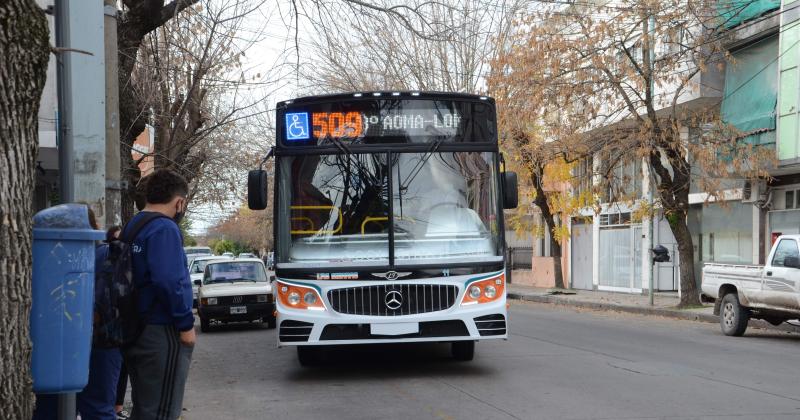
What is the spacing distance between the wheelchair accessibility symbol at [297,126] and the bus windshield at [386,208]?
253mm

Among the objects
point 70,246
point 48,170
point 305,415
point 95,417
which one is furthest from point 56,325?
point 48,170

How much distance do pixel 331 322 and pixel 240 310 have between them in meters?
9.27

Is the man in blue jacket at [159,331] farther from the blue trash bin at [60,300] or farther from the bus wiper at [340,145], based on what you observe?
the bus wiper at [340,145]

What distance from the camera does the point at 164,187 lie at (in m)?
5.46

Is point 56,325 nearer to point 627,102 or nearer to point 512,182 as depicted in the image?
point 512,182

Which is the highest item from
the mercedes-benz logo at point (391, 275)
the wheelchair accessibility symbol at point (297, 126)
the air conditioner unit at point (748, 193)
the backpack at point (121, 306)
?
the wheelchair accessibility symbol at point (297, 126)

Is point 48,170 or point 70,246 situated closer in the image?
point 70,246

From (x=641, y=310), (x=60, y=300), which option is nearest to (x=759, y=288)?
(x=641, y=310)

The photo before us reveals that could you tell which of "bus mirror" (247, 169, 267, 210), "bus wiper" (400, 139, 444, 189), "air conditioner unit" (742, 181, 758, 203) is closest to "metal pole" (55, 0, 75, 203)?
"bus mirror" (247, 169, 267, 210)

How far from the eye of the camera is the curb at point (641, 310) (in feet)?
63.8

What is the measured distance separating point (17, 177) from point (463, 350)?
28.1ft

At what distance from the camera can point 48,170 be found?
2127 centimetres

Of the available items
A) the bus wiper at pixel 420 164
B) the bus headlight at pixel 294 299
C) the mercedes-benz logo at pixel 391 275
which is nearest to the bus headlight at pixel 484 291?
the mercedes-benz logo at pixel 391 275

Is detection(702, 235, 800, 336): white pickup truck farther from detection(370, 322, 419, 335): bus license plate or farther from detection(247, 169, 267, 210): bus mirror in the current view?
detection(247, 169, 267, 210): bus mirror
